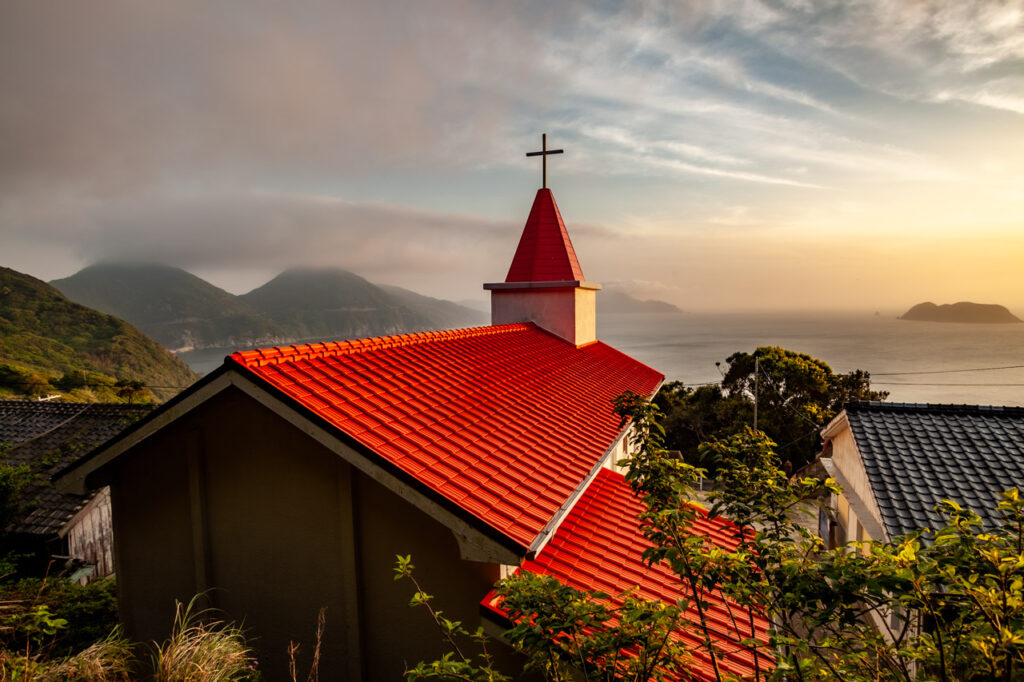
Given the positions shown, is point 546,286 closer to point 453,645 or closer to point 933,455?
point 933,455

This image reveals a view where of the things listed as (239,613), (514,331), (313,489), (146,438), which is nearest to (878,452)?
(514,331)

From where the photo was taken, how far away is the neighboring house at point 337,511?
14.7ft

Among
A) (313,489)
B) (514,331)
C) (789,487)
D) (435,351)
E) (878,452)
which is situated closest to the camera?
(789,487)

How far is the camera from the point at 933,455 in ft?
33.2

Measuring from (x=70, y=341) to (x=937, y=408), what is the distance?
105 metres

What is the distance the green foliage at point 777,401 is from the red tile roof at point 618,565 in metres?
22.8

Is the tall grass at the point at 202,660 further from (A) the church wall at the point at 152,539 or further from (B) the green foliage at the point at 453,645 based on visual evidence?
(B) the green foliage at the point at 453,645

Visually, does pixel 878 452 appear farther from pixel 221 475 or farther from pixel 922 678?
pixel 221 475

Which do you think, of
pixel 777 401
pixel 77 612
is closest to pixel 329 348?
pixel 77 612

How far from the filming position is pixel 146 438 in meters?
5.16

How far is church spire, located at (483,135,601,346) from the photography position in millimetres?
16062

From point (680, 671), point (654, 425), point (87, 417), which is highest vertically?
point (654, 425)

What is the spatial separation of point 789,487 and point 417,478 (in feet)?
9.73

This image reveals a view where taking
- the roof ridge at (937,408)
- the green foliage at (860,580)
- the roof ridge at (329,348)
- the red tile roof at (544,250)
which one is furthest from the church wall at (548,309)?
the green foliage at (860,580)
